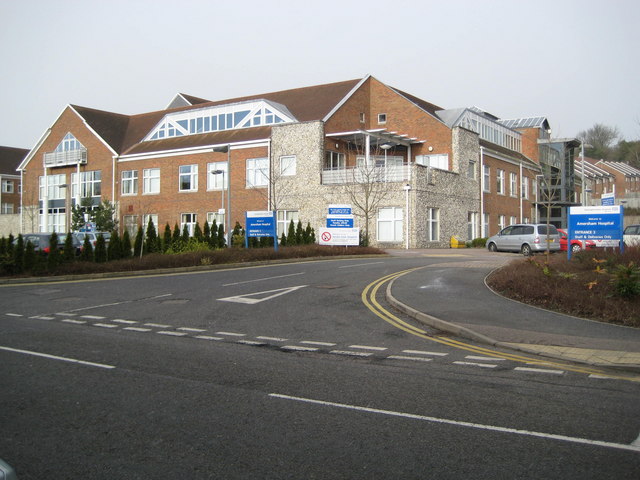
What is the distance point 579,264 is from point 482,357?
8497mm

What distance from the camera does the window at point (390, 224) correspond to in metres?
38.5

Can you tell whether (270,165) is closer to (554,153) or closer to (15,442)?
(554,153)

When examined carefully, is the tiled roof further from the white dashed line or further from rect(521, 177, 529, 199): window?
the white dashed line

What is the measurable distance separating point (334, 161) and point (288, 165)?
3.40 m

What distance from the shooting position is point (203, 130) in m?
48.0

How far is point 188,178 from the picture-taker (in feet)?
153

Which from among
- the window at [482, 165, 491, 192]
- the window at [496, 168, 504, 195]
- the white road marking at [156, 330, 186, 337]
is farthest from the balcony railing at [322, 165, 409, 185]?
the white road marking at [156, 330, 186, 337]

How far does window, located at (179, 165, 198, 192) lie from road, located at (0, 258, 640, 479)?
34.8 m

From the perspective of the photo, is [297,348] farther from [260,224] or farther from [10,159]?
[10,159]

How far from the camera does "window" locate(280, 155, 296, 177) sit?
41.8 metres

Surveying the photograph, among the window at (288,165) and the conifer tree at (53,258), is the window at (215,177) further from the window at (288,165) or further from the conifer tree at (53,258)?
the conifer tree at (53,258)

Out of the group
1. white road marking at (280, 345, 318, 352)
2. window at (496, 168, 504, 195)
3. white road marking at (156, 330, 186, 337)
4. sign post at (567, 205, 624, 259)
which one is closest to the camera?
white road marking at (280, 345, 318, 352)

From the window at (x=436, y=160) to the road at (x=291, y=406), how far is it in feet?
111

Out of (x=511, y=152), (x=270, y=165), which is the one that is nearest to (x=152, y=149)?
(x=270, y=165)
